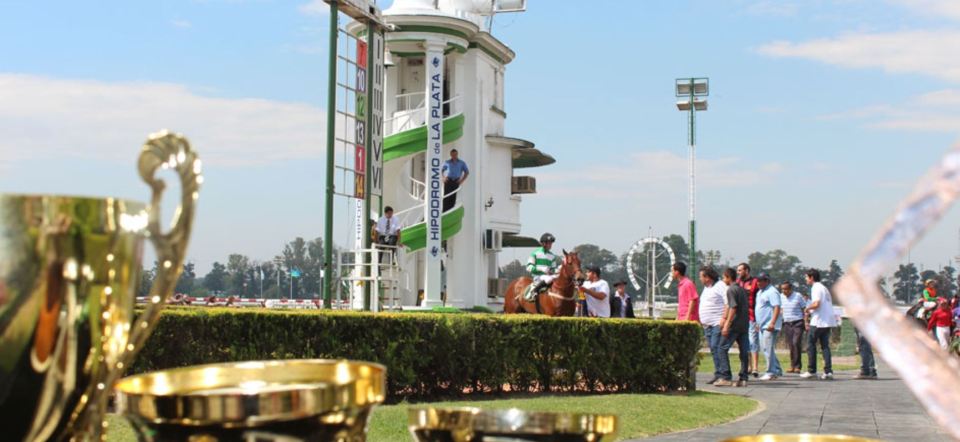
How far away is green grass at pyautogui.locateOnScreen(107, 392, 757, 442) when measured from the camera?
770 cm

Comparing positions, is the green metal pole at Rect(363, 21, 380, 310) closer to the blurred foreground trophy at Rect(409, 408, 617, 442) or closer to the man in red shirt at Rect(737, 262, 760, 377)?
the man in red shirt at Rect(737, 262, 760, 377)

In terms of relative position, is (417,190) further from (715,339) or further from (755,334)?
(715,339)

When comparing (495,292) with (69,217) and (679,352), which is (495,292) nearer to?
(679,352)

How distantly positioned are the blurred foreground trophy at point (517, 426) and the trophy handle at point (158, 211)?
1.15 ft

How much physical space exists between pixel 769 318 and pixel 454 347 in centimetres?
690

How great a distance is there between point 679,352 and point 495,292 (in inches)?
566

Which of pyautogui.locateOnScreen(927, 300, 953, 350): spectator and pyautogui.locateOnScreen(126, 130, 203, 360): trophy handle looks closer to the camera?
pyautogui.locateOnScreen(126, 130, 203, 360): trophy handle

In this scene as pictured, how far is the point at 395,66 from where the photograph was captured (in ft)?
82.1

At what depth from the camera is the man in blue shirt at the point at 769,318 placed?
1532 cm

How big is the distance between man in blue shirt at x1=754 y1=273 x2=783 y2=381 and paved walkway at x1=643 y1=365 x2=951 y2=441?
1.77 feet

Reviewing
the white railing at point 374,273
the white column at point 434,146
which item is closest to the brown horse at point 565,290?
the white railing at point 374,273

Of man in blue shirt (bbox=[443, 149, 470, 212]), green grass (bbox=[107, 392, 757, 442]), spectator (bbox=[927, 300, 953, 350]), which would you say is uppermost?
man in blue shirt (bbox=[443, 149, 470, 212])

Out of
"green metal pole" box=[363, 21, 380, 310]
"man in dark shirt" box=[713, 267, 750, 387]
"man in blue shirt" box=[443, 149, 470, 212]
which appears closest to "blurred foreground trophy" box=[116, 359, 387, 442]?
"man in dark shirt" box=[713, 267, 750, 387]

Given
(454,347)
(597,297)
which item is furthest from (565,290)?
(454,347)
